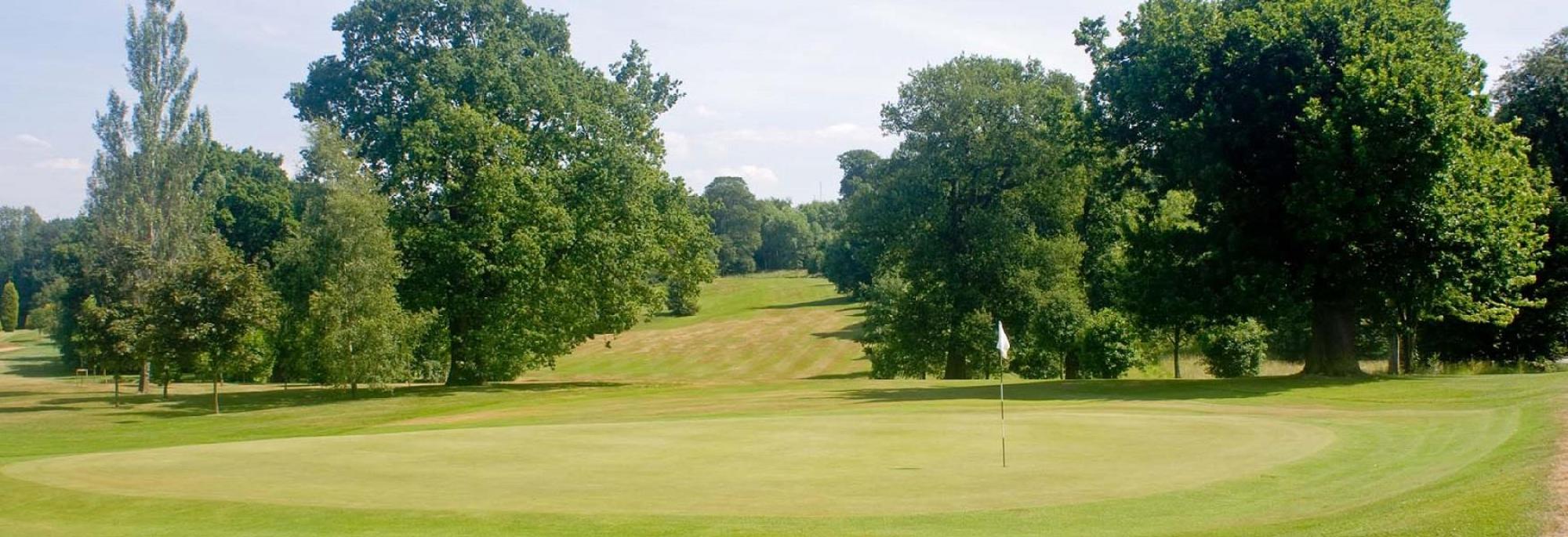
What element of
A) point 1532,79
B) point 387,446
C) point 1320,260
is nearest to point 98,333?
point 387,446

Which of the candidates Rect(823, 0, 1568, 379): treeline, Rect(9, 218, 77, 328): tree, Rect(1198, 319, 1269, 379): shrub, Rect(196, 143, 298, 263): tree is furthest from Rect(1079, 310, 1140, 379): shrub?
Rect(9, 218, 77, 328): tree

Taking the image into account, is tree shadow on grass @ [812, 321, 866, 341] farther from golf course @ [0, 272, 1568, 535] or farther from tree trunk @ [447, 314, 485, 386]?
golf course @ [0, 272, 1568, 535]

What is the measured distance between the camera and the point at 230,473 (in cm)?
1923

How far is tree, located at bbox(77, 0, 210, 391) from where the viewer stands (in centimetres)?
5259

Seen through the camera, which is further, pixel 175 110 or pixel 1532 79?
pixel 175 110

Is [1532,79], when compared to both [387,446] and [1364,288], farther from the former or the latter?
[387,446]

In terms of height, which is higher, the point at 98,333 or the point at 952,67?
the point at 952,67

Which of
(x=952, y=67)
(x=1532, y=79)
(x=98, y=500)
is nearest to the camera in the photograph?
(x=98, y=500)

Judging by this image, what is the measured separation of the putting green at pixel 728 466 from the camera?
1568 centimetres

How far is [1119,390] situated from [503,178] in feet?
78.9

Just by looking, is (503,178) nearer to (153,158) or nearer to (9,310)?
(153,158)

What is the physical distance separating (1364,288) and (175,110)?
52.7m

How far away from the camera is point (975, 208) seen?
51.0 metres

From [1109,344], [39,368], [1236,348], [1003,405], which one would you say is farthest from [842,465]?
[39,368]
